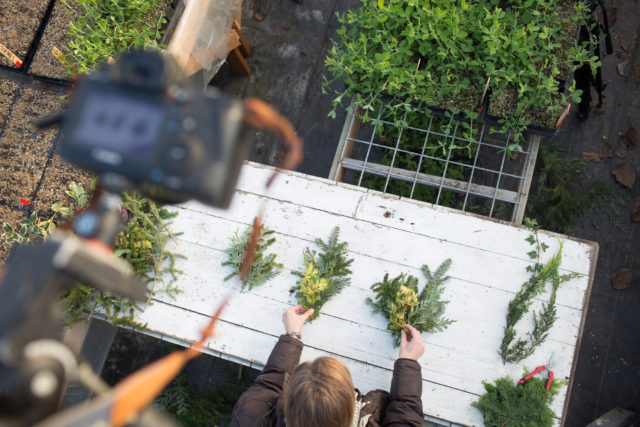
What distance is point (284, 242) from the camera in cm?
288

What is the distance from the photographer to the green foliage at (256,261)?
9.10ft

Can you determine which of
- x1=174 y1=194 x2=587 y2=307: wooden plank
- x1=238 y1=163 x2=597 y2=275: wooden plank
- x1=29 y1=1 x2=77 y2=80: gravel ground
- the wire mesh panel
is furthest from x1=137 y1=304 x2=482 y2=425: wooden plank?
x1=29 y1=1 x2=77 y2=80: gravel ground

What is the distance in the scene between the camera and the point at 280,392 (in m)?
2.49

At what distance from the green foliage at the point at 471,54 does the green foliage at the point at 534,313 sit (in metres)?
0.87

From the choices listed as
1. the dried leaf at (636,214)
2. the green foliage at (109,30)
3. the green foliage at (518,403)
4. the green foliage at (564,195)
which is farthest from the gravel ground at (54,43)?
the dried leaf at (636,214)

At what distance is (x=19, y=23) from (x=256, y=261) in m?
3.16

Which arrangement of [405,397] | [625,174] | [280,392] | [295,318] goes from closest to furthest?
[405,397] < [280,392] < [295,318] < [625,174]

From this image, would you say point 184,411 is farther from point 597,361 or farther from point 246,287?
point 597,361

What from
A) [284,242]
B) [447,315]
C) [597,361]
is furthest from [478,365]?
[597,361]

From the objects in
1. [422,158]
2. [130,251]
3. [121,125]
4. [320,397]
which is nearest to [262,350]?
[320,397]

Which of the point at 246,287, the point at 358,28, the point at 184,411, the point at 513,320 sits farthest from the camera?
the point at 184,411

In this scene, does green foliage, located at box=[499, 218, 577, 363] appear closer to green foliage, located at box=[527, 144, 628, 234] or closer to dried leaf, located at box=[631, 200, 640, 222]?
green foliage, located at box=[527, 144, 628, 234]

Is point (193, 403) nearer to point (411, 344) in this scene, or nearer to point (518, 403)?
point (411, 344)

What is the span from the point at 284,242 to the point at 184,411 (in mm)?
2057
